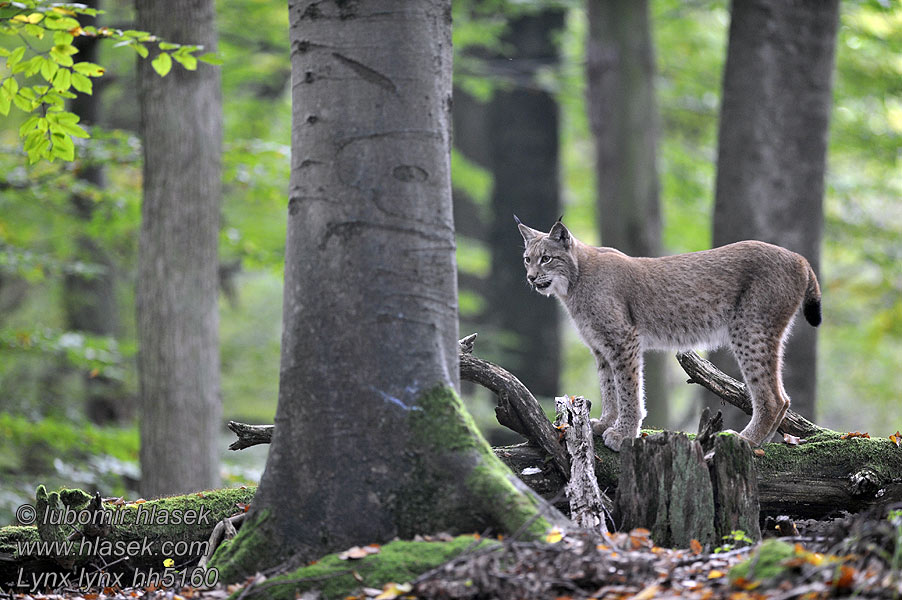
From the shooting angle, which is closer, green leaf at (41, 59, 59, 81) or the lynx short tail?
green leaf at (41, 59, 59, 81)

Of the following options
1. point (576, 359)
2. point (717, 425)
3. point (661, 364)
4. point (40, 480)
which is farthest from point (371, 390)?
point (576, 359)

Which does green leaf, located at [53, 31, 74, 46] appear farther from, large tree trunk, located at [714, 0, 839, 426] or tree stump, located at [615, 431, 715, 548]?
large tree trunk, located at [714, 0, 839, 426]

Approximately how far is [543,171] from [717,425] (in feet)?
38.1

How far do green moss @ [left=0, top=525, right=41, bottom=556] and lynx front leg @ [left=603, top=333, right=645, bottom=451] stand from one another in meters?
3.87

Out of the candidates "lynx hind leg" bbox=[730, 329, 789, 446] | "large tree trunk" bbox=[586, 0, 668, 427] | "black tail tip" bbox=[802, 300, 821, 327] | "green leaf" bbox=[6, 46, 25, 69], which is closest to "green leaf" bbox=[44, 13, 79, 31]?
"green leaf" bbox=[6, 46, 25, 69]

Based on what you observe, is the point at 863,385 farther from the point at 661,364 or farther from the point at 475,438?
the point at 475,438

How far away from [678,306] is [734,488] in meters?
1.99

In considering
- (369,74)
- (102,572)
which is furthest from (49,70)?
(102,572)

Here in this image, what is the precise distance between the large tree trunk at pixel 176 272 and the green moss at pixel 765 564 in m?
6.57

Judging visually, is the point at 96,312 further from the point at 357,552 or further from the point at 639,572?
the point at 639,572

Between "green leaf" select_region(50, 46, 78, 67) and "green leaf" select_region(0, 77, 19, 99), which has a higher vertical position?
"green leaf" select_region(50, 46, 78, 67)

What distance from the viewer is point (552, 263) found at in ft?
22.1

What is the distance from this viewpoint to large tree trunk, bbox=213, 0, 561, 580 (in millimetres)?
4383

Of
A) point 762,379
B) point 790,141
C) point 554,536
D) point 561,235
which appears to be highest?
point 790,141
